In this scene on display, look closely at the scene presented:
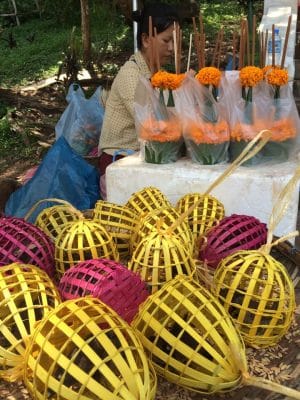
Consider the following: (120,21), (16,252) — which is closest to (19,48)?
(120,21)

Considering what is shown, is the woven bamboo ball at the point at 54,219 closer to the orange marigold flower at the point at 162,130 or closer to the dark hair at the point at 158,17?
the orange marigold flower at the point at 162,130

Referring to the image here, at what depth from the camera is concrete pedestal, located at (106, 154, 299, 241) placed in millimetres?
2154

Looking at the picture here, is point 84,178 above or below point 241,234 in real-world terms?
below

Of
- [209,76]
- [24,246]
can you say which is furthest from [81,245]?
[209,76]

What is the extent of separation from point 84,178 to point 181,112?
43.0 inches

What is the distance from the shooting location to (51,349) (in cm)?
109

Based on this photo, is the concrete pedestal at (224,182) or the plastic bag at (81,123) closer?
the concrete pedestal at (224,182)

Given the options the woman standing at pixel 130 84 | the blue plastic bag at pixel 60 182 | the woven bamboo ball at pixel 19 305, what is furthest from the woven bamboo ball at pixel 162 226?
the blue plastic bag at pixel 60 182

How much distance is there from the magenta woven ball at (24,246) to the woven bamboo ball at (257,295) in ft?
1.82

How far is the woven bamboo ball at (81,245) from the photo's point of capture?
1549mm

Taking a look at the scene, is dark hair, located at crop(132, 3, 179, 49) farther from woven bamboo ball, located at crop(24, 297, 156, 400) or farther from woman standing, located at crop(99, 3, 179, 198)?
woven bamboo ball, located at crop(24, 297, 156, 400)

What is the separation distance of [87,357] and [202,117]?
1387 mm

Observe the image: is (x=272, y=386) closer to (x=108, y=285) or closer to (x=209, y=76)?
(x=108, y=285)

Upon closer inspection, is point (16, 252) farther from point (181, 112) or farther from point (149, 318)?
point (181, 112)
